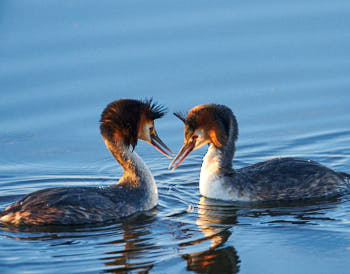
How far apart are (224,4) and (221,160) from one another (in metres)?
6.71

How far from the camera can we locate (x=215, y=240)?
10086 mm

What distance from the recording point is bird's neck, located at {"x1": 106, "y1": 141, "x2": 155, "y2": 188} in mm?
11492

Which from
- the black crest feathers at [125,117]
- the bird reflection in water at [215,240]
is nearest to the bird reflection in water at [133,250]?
the bird reflection in water at [215,240]

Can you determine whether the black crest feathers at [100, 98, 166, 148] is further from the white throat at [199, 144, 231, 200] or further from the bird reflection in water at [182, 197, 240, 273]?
the bird reflection in water at [182, 197, 240, 273]

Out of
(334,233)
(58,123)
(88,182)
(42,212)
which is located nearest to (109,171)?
(88,182)

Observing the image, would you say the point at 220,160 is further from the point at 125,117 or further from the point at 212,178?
the point at 125,117

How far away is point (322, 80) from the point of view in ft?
51.2

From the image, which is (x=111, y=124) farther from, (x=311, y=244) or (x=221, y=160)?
(x=311, y=244)

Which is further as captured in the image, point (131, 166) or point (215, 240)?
point (131, 166)

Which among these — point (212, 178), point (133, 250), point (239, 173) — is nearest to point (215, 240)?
point (133, 250)

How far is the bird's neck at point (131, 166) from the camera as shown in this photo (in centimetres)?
1149


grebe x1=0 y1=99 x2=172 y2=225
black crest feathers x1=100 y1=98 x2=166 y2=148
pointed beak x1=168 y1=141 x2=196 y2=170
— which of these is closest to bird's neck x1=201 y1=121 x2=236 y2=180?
pointed beak x1=168 y1=141 x2=196 y2=170

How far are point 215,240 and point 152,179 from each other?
182 centimetres

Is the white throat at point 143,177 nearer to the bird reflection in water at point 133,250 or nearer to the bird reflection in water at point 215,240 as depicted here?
the bird reflection in water at point 133,250
